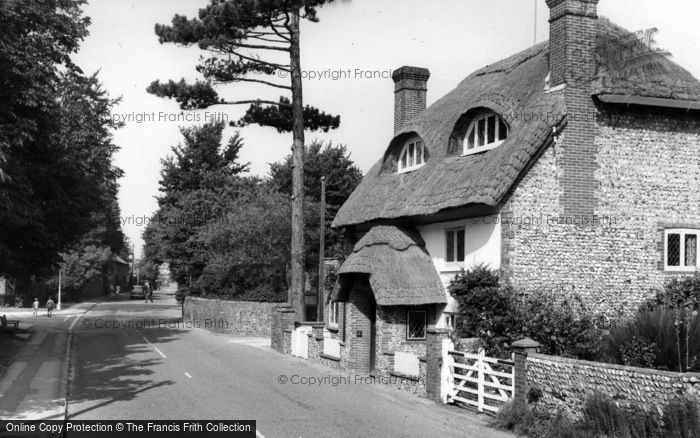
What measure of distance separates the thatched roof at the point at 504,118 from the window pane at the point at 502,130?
1.89ft

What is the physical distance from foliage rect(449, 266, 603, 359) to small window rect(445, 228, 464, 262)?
1.57m

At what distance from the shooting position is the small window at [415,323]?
827 inches

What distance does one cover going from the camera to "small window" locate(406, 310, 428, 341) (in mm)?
21000

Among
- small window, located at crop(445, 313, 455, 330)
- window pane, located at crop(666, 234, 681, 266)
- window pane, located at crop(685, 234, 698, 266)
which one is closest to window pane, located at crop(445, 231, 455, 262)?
small window, located at crop(445, 313, 455, 330)

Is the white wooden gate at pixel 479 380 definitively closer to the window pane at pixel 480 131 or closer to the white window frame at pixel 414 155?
the window pane at pixel 480 131

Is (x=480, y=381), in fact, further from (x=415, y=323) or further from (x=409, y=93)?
(x=409, y=93)

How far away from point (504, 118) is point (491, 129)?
1127 millimetres

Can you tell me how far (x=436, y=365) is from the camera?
1650cm

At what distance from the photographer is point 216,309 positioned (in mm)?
39625

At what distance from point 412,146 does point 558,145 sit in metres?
7.47

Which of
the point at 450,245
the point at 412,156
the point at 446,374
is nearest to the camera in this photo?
the point at 446,374

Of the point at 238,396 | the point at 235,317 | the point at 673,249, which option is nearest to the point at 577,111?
the point at 673,249

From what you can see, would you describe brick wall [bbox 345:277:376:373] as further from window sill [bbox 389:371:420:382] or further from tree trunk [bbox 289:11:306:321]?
tree trunk [bbox 289:11:306:321]

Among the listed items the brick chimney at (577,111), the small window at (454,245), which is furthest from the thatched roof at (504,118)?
the small window at (454,245)
